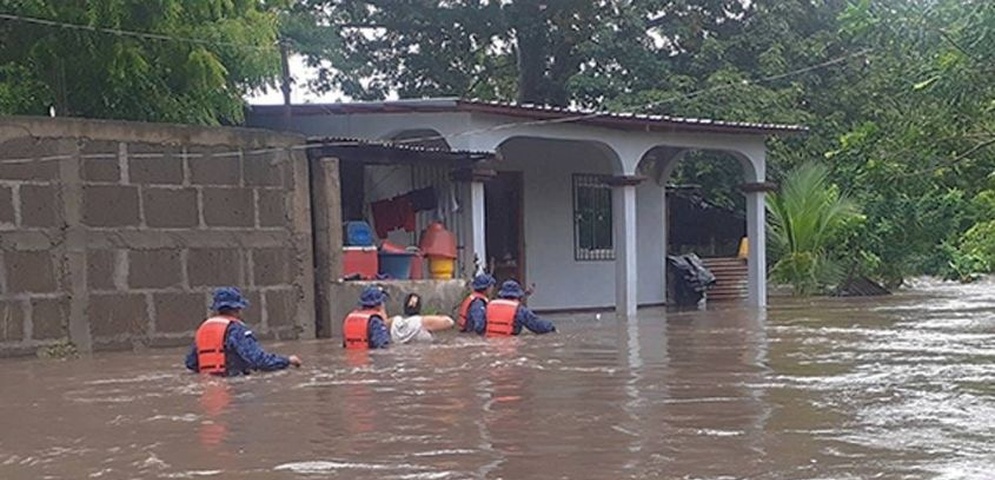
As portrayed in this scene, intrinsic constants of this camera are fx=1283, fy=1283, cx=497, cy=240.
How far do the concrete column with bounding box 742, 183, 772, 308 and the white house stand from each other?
21mm

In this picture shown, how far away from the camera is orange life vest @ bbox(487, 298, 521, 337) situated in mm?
15344

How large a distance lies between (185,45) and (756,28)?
674 inches

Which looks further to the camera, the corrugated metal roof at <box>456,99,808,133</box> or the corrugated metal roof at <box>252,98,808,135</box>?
the corrugated metal roof at <box>456,99,808,133</box>

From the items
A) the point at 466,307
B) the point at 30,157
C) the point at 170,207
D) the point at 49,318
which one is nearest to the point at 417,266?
the point at 466,307

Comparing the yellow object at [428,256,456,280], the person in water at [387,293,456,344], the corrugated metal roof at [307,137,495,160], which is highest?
the corrugated metal roof at [307,137,495,160]

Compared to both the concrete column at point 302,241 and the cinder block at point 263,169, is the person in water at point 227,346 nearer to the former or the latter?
the cinder block at point 263,169

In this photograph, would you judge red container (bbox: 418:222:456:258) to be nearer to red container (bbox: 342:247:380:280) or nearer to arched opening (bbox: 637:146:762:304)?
red container (bbox: 342:247:380:280)

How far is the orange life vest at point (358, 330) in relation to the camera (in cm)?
1374

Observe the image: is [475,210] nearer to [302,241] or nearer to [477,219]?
[477,219]

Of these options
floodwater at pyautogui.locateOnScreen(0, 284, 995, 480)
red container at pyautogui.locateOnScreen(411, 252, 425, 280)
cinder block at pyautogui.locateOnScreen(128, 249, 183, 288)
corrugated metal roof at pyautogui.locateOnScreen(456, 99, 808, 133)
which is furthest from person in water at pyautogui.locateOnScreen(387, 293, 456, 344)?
corrugated metal roof at pyautogui.locateOnScreen(456, 99, 808, 133)

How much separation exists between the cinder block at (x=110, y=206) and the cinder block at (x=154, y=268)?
0.37 m

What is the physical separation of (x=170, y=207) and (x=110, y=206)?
706mm

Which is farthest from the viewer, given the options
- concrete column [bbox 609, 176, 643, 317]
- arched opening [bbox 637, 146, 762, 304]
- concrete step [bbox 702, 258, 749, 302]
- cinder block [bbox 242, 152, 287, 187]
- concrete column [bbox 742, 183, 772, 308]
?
concrete step [bbox 702, 258, 749, 302]

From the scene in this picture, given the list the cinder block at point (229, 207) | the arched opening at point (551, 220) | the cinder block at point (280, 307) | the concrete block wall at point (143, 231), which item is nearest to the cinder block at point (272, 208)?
the concrete block wall at point (143, 231)
